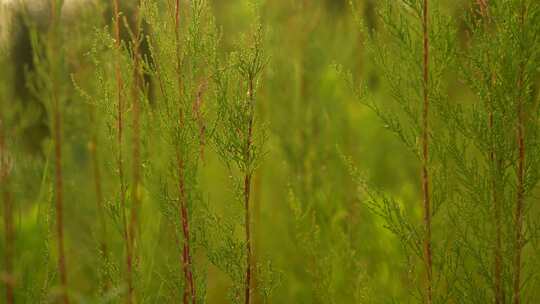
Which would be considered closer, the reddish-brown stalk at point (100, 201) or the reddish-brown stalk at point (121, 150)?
the reddish-brown stalk at point (121, 150)

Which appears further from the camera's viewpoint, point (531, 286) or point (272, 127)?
point (272, 127)

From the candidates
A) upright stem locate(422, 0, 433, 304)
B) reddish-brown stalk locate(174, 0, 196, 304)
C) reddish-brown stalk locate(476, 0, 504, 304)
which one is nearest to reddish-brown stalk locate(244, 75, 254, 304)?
reddish-brown stalk locate(174, 0, 196, 304)

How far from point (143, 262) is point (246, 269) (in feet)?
1.10

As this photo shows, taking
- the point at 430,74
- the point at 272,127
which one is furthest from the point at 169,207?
the point at 272,127

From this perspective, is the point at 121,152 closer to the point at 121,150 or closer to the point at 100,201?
the point at 121,150

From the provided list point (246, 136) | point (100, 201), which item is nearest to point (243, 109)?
point (246, 136)

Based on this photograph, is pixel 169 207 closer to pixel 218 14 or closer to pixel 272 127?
pixel 272 127

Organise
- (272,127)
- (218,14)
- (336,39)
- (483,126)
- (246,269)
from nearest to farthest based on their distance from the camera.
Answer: (483,126)
(246,269)
(272,127)
(336,39)
(218,14)

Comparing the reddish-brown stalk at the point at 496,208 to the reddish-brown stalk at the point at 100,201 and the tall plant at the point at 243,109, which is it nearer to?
the tall plant at the point at 243,109

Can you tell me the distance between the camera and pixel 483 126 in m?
1.87

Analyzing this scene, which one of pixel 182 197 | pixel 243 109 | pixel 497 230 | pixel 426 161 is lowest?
pixel 497 230

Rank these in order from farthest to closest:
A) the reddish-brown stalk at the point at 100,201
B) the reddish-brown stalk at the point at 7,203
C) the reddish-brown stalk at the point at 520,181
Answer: the reddish-brown stalk at the point at 100,201 → the reddish-brown stalk at the point at 7,203 → the reddish-brown stalk at the point at 520,181

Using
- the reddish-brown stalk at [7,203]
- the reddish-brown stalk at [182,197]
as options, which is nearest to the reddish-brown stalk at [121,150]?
the reddish-brown stalk at [182,197]

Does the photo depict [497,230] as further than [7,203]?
No
